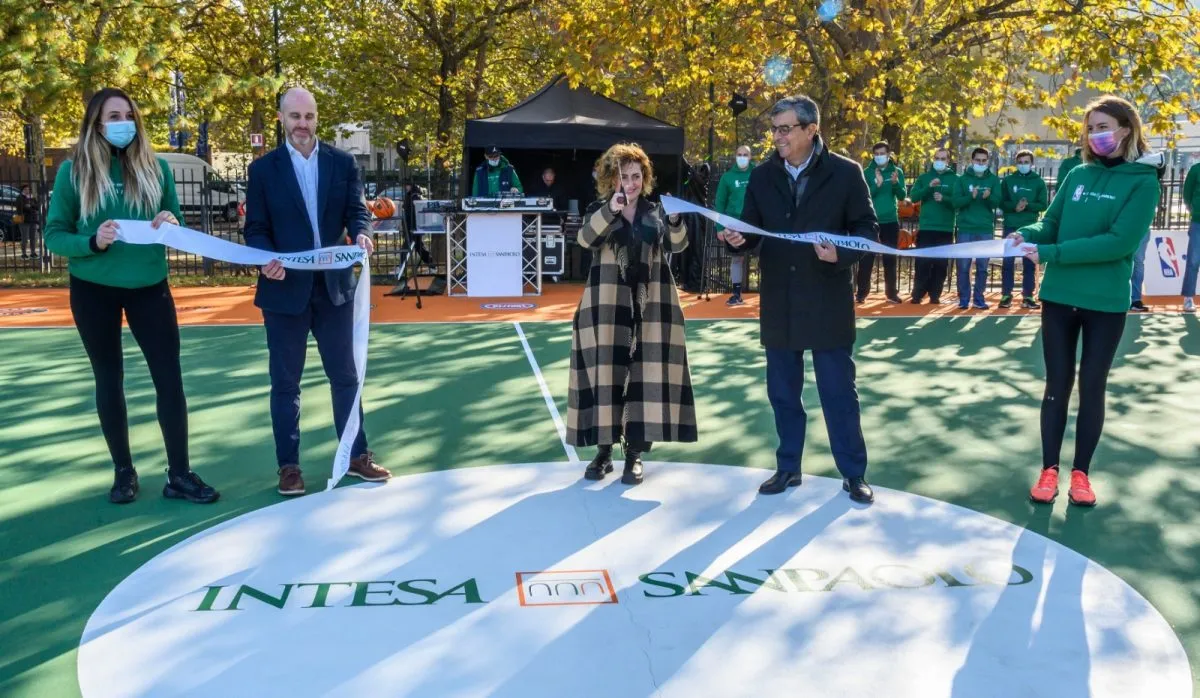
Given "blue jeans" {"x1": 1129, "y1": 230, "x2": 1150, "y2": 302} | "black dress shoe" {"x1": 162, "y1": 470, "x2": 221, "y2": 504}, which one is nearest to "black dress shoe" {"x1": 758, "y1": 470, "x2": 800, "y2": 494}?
"black dress shoe" {"x1": 162, "y1": 470, "x2": 221, "y2": 504}

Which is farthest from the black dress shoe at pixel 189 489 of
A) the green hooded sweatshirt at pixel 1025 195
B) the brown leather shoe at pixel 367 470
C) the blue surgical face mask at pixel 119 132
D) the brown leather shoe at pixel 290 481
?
the green hooded sweatshirt at pixel 1025 195

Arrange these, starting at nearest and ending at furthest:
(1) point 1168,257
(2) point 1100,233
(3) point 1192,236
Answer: (2) point 1100,233
(3) point 1192,236
(1) point 1168,257

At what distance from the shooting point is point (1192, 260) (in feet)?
45.2

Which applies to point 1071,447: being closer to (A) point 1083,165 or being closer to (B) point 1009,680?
(A) point 1083,165

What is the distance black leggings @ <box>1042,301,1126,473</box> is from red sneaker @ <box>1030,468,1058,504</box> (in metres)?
0.05

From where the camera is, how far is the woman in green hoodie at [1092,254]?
542 cm

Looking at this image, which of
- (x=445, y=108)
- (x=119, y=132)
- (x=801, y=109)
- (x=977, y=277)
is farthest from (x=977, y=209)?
(x=445, y=108)

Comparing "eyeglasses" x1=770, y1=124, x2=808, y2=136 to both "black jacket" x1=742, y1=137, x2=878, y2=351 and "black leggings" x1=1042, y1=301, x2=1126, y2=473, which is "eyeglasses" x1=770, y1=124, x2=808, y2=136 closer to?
"black jacket" x1=742, y1=137, x2=878, y2=351

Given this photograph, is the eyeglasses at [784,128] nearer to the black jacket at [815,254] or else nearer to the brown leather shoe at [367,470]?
the black jacket at [815,254]

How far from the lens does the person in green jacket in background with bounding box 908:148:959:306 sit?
14328 mm

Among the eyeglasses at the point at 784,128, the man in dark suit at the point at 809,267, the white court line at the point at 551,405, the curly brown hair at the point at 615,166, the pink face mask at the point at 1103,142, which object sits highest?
the eyeglasses at the point at 784,128

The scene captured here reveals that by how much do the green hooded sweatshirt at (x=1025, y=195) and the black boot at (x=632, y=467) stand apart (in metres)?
9.15

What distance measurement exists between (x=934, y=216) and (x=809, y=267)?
31.2 feet

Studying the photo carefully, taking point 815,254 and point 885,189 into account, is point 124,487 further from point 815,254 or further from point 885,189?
point 885,189
